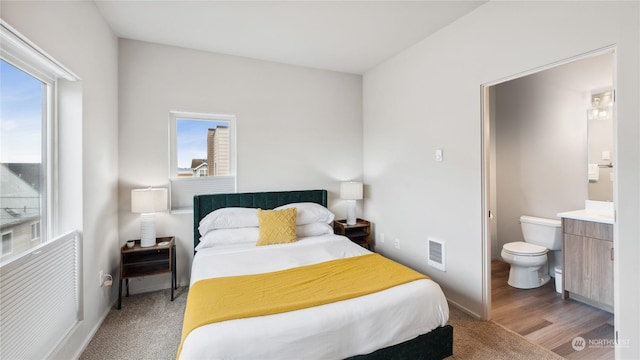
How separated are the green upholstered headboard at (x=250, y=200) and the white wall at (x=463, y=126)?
926 millimetres

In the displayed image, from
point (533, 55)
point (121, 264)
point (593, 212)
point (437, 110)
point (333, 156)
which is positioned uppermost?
point (533, 55)

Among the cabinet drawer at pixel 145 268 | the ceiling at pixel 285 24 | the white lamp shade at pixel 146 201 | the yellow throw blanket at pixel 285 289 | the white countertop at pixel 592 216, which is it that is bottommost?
the cabinet drawer at pixel 145 268

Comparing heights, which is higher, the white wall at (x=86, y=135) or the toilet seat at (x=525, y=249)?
the white wall at (x=86, y=135)

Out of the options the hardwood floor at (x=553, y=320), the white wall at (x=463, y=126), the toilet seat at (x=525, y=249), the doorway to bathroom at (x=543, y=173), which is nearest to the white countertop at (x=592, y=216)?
the doorway to bathroom at (x=543, y=173)

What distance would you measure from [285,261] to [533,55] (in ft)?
8.40

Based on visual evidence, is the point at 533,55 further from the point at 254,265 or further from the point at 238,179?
the point at 238,179

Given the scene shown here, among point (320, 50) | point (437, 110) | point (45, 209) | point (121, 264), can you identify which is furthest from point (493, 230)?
point (45, 209)

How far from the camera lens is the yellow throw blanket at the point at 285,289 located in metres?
1.55

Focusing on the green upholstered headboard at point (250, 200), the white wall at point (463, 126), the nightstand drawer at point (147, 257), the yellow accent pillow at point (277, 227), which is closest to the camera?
the white wall at point (463, 126)

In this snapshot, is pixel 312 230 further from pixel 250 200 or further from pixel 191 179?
pixel 191 179

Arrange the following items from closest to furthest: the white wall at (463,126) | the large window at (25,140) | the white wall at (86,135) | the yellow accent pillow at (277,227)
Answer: the large window at (25,140) < the white wall at (463,126) < the white wall at (86,135) < the yellow accent pillow at (277,227)

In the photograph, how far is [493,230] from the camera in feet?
12.9

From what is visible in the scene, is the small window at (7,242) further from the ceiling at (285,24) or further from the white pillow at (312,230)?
the white pillow at (312,230)

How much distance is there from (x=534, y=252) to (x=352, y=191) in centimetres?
215
